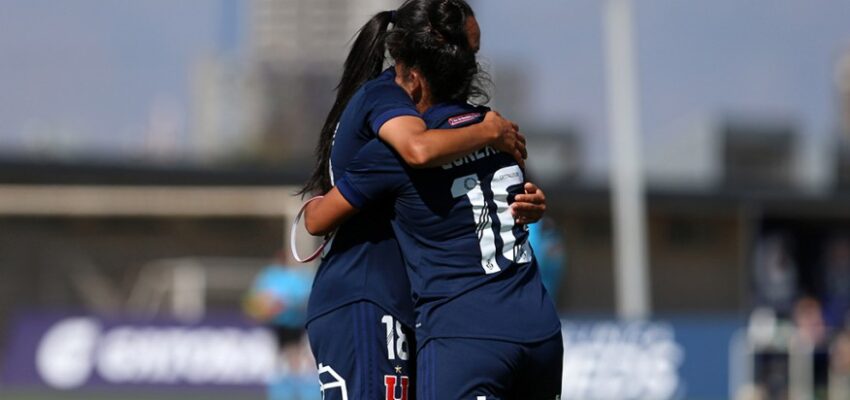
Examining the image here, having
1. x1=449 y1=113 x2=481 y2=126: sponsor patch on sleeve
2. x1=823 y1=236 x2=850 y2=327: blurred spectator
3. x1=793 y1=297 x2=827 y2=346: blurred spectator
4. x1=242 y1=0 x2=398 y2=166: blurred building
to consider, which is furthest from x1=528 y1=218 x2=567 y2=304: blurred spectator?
x1=242 y1=0 x2=398 y2=166: blurred building

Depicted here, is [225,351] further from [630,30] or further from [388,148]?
[388,148]

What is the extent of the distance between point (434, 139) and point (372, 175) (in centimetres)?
27

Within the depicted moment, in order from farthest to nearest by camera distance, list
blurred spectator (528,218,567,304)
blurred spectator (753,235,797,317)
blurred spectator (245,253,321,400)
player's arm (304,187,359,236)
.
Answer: blurred spectator (753,235,797,317) → blurred spectator (245,253,321,400) → blurred spectator (528,218,567,304) → player's arm (304,187,359,236)

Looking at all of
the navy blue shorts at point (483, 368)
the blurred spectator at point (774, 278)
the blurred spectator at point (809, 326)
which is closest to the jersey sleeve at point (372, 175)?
the navy blue shorts at point (483, 368)

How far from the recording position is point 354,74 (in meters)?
4.92

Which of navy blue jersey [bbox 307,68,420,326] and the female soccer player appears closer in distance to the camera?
the female soccer player

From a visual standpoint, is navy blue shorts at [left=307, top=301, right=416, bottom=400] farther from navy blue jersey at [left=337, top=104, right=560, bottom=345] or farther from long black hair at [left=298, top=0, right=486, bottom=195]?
long black hair at [left=298, top=0, right=486, bottom=195]

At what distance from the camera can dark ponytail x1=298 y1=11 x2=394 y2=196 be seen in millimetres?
4863

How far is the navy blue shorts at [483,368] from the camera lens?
169 inches

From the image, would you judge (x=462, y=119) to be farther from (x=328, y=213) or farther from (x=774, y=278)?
(x=774, y=278)

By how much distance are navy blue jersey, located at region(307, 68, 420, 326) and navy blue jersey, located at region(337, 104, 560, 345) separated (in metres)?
0.15

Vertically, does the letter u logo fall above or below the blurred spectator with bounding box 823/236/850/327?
above

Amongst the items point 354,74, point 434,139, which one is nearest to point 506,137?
point 434,139

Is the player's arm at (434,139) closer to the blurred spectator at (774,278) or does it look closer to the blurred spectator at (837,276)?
the blurred spectator at (837,276)
